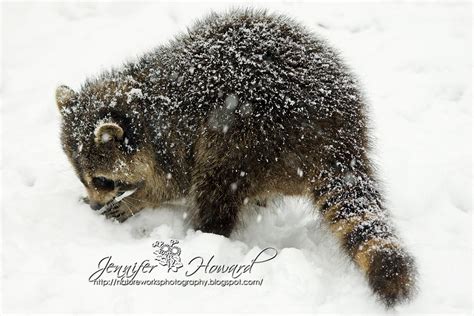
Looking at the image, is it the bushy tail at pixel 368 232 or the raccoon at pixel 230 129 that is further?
the raccoon at pixel 230 129

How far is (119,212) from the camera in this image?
5.28m

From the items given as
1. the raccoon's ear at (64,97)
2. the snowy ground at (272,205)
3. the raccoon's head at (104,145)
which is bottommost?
the snowy ground at (272,205)

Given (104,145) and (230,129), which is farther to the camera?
(104,145)

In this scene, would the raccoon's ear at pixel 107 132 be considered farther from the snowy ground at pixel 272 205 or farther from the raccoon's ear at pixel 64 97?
the snowy ground at pixel 272 205

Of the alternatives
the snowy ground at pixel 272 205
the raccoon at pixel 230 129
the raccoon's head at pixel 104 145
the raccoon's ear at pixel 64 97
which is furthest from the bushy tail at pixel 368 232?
the raccoon's ear at pixel 64 97

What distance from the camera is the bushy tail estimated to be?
12.4ft

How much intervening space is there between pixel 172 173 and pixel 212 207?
1.82 ft

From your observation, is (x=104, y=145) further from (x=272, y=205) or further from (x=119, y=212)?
(x=272, y=205)

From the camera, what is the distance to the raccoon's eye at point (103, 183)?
5.03 m
